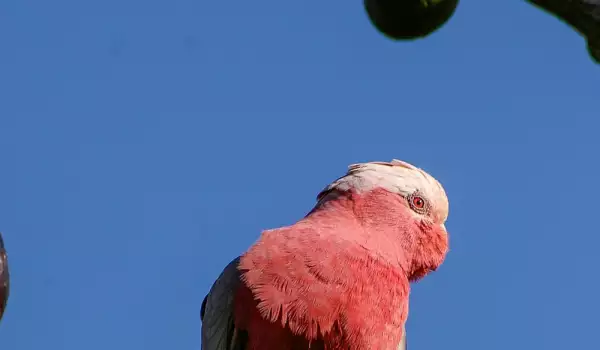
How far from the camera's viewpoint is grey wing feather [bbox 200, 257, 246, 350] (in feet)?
17.3

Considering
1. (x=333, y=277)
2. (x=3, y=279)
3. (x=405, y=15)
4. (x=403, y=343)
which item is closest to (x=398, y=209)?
(x=403, y=343)

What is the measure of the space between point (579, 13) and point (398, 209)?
4463 mm

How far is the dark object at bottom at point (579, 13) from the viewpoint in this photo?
1.54 meters

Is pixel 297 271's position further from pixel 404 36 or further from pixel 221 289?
pixel 404 36

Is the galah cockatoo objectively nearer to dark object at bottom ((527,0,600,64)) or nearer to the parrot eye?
the parrot eye

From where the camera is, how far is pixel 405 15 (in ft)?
7.50

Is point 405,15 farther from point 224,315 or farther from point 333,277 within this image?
point 224,315

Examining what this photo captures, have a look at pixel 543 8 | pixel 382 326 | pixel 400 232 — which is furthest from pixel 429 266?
pixel 543 8

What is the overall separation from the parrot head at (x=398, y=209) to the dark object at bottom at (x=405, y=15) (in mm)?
3283

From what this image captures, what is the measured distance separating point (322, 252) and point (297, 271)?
0.23m

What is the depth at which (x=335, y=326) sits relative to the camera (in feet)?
16.4

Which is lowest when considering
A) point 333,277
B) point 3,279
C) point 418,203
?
point 3,279

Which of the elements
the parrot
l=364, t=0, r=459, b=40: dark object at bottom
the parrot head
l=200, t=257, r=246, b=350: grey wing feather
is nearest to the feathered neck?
the parrot head

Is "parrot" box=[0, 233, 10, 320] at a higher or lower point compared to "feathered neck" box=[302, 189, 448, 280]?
lower
